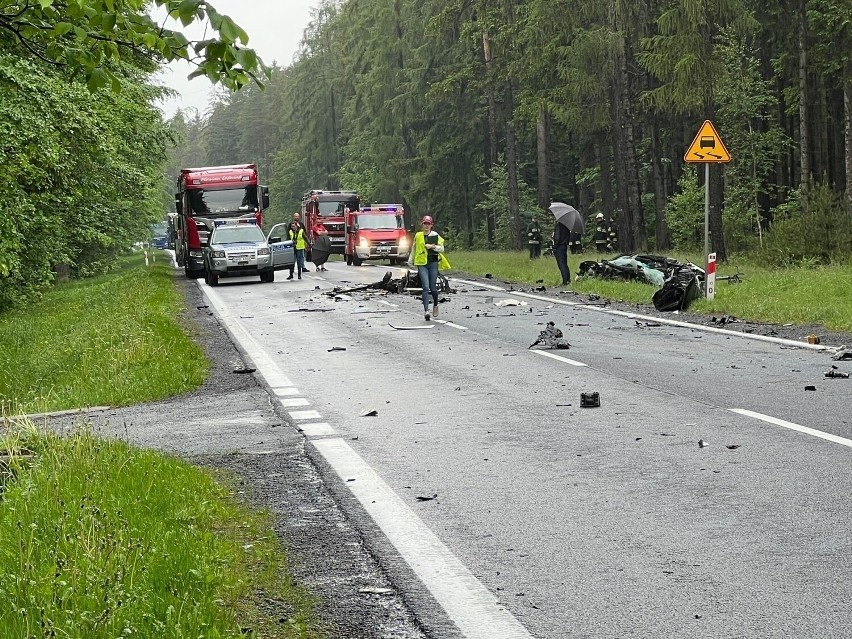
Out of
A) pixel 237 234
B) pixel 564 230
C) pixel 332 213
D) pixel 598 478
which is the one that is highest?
pixel 332 213

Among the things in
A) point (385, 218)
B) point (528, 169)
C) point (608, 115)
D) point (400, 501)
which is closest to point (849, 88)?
point (608, 115)

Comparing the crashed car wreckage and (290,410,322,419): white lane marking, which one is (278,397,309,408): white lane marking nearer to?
(290,410,322,419): white lane marking

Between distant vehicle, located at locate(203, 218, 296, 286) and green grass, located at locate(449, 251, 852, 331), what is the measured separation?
8.49 m

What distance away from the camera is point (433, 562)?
5781 millimetres

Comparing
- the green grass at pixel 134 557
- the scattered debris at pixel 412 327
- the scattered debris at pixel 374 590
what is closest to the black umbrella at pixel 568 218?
the scattered debris at pixel 412 327

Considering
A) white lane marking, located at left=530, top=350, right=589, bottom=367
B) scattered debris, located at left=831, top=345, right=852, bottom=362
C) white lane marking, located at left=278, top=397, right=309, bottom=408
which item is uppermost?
white lane marking, located at left=278, top=397, right=309, bottom=408

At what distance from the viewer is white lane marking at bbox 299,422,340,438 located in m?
9.73

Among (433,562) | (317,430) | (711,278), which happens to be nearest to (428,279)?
(711,278)

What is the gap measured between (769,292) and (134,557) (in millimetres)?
18732

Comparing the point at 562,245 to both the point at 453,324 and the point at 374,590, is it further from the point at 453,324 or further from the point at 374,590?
the point at 374,590

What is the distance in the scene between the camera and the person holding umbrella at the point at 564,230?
28641mm

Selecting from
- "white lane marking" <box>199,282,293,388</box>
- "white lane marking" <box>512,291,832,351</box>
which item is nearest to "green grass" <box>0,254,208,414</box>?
"white lane marking" <box>199,282,293,388</box>

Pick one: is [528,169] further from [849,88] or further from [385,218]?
[849,88]

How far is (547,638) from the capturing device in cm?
461
